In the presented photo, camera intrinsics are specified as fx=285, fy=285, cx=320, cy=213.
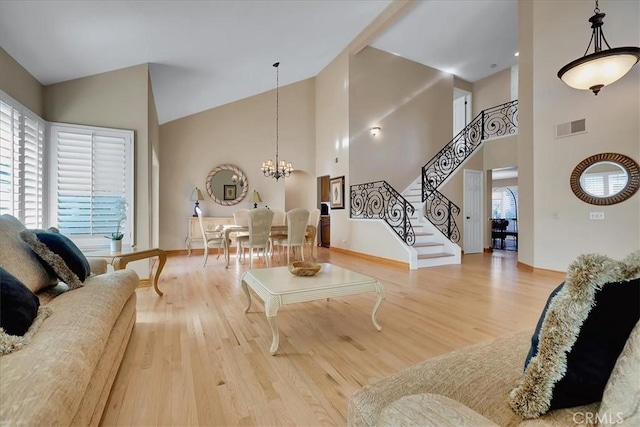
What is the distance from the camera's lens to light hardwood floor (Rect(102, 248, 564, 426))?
1.51 metres

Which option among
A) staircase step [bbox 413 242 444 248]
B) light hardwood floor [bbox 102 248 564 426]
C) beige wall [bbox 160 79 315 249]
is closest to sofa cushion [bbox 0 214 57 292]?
light hardwood floor [bbox 102 248 564 426]

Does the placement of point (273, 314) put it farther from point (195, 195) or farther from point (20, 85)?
point (195, 195)

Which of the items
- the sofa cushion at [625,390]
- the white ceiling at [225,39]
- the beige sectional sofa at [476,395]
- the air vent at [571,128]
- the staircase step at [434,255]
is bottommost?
the staircase step at [434,255]

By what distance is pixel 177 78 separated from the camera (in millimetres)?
4711

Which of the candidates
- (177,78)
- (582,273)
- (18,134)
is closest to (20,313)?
(582,273)

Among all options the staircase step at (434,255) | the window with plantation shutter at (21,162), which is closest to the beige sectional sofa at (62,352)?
the window with plantation shutter at (21,162)

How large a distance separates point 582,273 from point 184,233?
7.46 meters

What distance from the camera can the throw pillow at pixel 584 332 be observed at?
654 mm

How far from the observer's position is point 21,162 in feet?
9.75

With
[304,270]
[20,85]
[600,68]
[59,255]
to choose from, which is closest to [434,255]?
[600,68]

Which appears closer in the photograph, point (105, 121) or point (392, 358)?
point (392, 358)

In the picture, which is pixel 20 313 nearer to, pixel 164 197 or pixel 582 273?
pixel 582 273

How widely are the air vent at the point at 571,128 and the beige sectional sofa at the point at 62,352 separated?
19.5 ft

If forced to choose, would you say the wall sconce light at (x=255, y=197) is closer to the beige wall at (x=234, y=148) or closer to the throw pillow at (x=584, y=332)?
the beige wall at (x=234, y=148)
